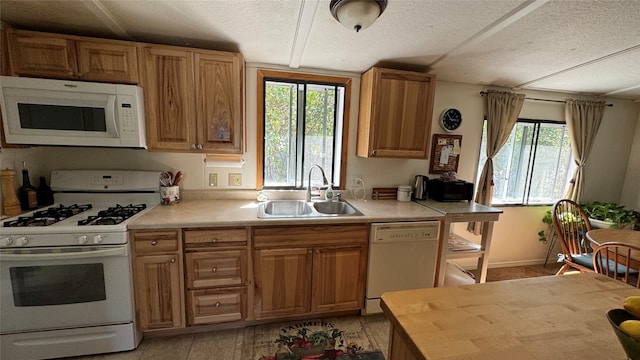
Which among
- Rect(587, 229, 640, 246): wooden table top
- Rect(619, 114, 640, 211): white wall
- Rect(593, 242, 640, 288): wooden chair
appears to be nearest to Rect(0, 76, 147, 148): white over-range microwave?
Rect(593, 242, 640, 288): wooden chair

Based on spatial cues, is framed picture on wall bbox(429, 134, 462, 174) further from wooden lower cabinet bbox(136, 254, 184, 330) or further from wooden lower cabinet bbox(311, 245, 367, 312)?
wooden lower cabinet bbox(136, 254, 184, 330)

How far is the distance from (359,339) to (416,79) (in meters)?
2.22

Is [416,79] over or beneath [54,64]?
over

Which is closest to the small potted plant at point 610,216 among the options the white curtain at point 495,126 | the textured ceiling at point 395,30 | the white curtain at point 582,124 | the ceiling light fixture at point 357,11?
the white curtain at point 582,124

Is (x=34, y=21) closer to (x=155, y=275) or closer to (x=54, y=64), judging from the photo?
(x=54, y=64)

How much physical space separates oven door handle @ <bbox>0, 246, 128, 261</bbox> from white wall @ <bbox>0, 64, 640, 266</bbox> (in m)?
0.73

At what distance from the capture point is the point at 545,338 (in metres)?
0.76

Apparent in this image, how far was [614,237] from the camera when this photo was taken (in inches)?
81.0

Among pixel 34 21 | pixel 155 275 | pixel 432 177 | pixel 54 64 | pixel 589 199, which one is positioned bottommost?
pixel 155 275

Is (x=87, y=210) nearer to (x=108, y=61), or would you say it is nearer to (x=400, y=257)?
(x=108, y=61)

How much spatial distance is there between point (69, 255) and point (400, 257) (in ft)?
7.45

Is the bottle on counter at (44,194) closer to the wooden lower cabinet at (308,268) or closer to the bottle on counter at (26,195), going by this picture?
the bottle on counter at (26,195)

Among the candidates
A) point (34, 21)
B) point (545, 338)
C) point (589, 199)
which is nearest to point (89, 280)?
point (34, 21)

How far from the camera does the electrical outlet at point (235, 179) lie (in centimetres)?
235
